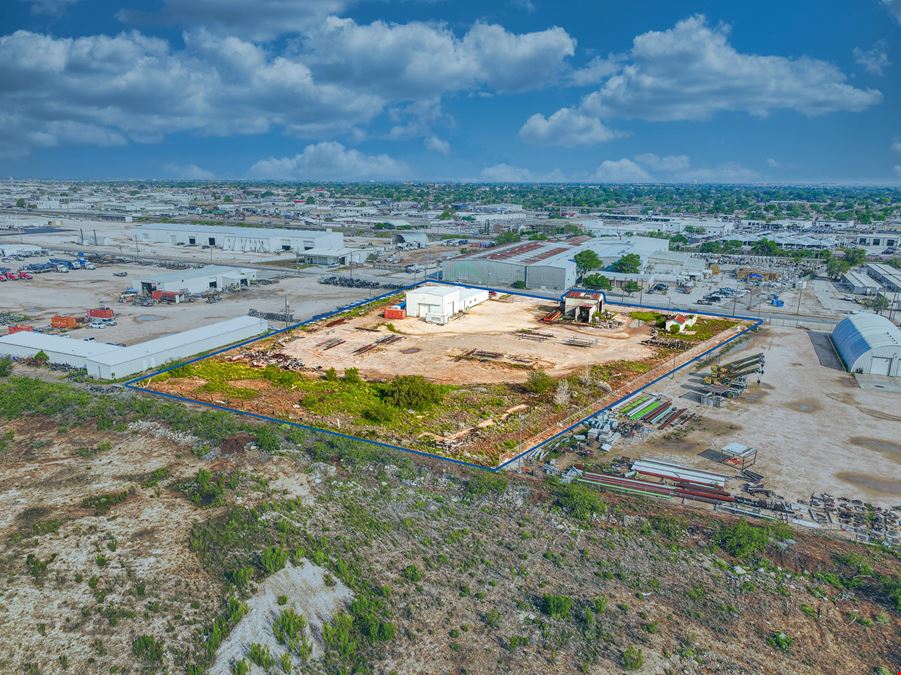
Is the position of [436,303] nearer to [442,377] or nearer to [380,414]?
[442,377]

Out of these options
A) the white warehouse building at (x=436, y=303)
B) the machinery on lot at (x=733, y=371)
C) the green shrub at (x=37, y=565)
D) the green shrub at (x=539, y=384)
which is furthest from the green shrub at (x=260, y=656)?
the white warehouse building at (x=436, y=303)

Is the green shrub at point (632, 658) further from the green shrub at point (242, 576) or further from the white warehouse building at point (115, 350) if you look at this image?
the white warehouse building at point (115, 350)

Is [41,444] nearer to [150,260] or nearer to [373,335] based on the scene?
[373,335]

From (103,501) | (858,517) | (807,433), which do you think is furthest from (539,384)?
(103,501)

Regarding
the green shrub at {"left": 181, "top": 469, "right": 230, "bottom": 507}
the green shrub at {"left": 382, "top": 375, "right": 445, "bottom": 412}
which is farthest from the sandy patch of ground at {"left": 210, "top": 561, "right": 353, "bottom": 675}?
the green shrub at {"left": 382, "top": 375, "right": 445, "bottom": 412}

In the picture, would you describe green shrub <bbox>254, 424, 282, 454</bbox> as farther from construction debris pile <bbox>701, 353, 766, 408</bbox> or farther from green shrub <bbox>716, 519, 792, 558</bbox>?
construction debris pile <bbox>701, 353, 766, 408</bbox>

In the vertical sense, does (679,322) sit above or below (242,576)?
above
